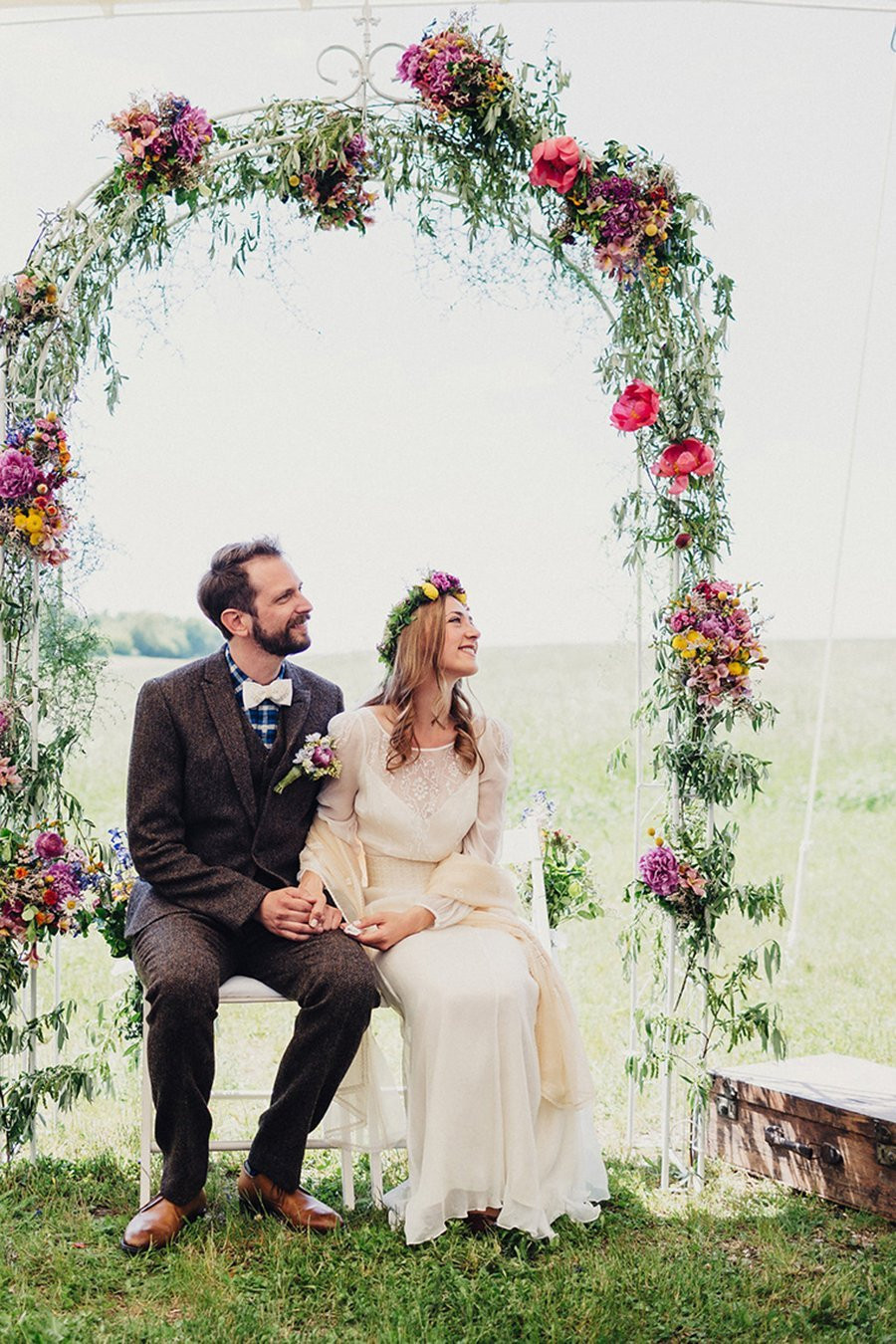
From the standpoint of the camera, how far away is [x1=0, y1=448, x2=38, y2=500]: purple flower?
3928 mm

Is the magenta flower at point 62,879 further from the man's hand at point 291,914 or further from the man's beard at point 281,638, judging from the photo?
the man's beard at point 281,638

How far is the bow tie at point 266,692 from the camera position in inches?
156

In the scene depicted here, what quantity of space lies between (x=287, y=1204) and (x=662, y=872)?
139cm

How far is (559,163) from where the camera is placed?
13.2 ft

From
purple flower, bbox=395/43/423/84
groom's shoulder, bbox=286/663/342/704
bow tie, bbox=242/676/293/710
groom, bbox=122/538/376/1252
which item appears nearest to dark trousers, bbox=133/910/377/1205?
groom, bbox=122/538/376/1252

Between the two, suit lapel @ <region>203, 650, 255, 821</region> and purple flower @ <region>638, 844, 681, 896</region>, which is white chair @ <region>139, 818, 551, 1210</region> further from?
suit lapel @ <region>203, 650, 255, 821</region>

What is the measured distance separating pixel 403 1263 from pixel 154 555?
7.26m

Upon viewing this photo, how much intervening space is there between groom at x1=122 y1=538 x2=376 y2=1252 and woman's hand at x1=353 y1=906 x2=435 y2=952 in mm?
59

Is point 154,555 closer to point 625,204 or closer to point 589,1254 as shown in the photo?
point 625,204

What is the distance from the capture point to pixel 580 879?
4.62 m

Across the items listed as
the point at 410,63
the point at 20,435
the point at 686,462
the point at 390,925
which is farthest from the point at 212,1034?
the point at 410,63

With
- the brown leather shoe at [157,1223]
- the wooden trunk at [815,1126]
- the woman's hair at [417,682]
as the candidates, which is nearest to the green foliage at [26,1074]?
the brown leather shoe at [157,1223]

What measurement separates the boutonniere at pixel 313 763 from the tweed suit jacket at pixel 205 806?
38 mm

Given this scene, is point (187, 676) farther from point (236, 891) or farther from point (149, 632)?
point (149, 632)
